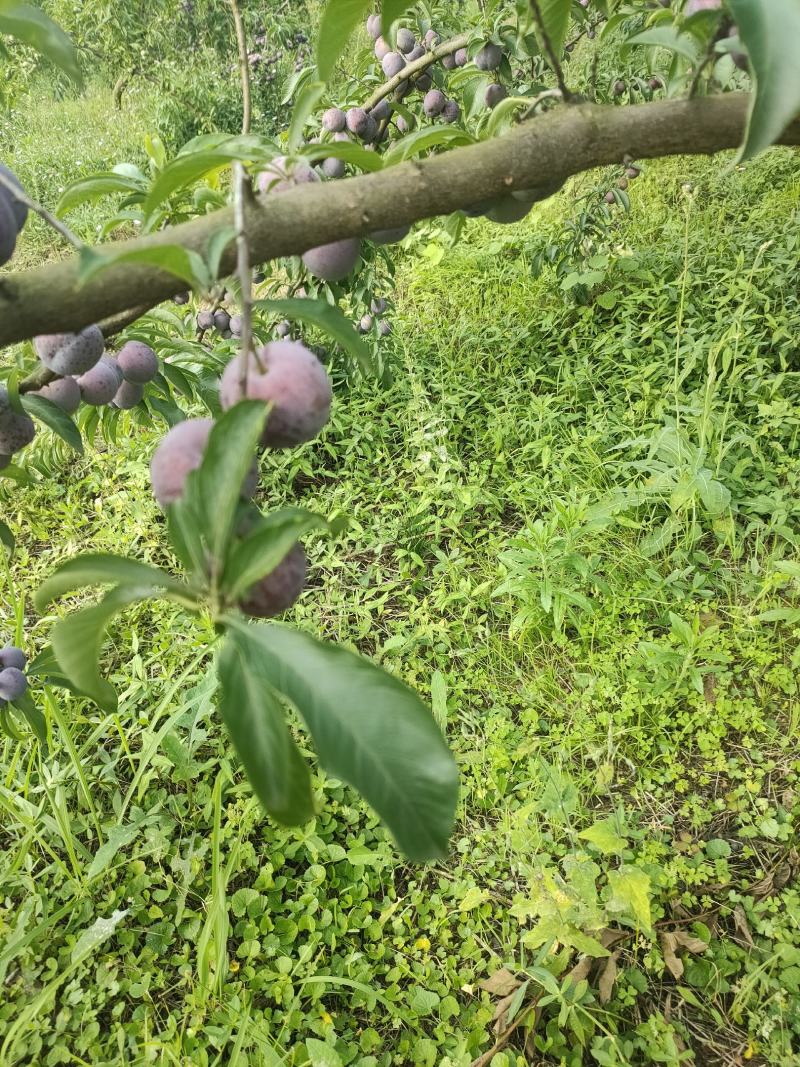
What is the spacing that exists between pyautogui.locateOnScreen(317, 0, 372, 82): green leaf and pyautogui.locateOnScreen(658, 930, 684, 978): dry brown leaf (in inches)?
65.4

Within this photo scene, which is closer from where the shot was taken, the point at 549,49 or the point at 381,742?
the point at 381,742

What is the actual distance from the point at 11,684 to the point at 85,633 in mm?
910

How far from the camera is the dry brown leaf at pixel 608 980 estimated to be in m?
1.45

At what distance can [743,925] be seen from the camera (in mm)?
1533

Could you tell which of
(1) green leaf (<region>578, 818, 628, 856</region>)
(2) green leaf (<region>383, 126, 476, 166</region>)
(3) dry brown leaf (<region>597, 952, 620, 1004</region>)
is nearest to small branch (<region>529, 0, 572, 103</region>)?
(2) green leaf (<region>383, 126, 476, 166</region>)

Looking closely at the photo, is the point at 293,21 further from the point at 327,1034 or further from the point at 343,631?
the point at 327,1034

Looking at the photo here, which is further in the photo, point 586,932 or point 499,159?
point 586,932

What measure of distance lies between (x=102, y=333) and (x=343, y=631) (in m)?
1.56

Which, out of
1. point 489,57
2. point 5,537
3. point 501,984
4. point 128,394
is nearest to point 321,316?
point 128,394

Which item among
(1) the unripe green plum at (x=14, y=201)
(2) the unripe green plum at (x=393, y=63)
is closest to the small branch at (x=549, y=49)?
(1) the unripe green plum at (x=14, y=201)

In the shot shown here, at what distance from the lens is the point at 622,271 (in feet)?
10.8

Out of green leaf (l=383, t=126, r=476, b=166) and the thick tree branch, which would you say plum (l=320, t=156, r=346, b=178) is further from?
the thick tree branch

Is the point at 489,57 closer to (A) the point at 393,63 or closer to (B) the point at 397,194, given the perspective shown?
(A) the point at 393,63

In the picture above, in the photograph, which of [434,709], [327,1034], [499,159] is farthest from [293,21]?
[327,1034]
